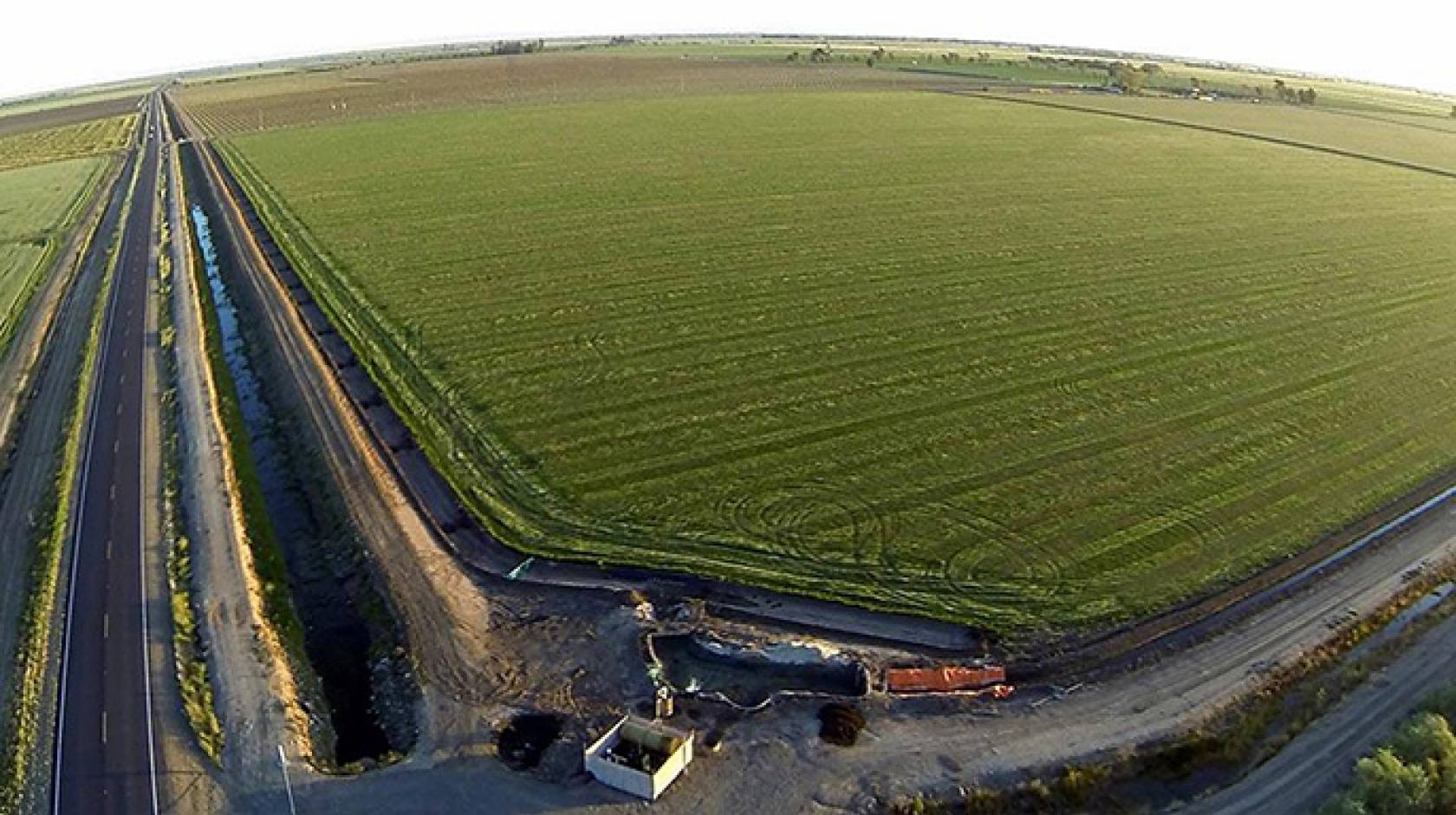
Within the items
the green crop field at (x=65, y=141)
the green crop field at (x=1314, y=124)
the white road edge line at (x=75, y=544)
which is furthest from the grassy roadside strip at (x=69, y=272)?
the green crop field at (x=1314, y=124)

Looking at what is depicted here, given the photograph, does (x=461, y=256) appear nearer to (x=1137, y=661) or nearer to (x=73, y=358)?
(x=73, y=358)

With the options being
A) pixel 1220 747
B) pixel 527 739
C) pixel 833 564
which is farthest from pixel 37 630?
pixel 1220 747

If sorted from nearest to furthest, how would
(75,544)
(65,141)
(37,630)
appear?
(37,630), (75,544), (65,141)

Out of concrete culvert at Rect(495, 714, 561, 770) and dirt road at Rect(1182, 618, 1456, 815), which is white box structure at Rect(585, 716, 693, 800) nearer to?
concrete culvert at Rect(495, 714, 561, 770)

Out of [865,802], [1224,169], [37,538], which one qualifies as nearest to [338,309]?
[37,538]

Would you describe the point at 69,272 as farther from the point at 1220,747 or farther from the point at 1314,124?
the point at 1314,124
